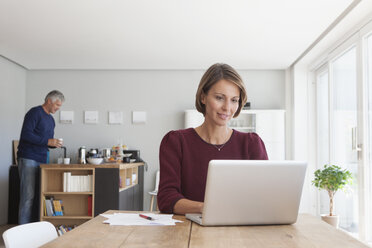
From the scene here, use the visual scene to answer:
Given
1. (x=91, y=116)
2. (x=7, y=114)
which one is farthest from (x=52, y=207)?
(x=91, y=116)

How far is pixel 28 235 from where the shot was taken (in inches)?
62.8

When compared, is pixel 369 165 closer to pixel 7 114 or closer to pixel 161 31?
pixel 161 31

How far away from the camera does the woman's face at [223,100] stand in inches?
67.8

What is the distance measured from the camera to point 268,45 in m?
5.86

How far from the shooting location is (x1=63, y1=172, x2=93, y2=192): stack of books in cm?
502

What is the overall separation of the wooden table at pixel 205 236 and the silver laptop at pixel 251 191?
0.11 feet

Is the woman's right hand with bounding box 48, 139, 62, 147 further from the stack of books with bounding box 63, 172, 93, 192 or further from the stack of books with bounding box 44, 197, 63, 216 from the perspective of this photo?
the stack of books with bounding box 44, 197, 63, 216

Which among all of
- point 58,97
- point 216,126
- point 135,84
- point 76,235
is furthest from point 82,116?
point 76,235

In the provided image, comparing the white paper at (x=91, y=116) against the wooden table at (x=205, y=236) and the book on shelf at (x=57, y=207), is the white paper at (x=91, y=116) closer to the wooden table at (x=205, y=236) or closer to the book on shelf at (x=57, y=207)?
the book on shelf at (x=57, y=207)

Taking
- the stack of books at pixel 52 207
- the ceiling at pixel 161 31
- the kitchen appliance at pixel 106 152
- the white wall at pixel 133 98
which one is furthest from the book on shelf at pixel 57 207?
the white wall at pixel 133 98

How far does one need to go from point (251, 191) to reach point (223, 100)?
0.49 m

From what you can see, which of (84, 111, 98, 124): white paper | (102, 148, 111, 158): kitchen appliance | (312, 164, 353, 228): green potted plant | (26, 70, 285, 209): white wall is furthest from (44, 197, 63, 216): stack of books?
(312, 164, 353, 228): green potted plant

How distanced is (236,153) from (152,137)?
5687mm

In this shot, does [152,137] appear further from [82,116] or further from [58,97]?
[58,97]
